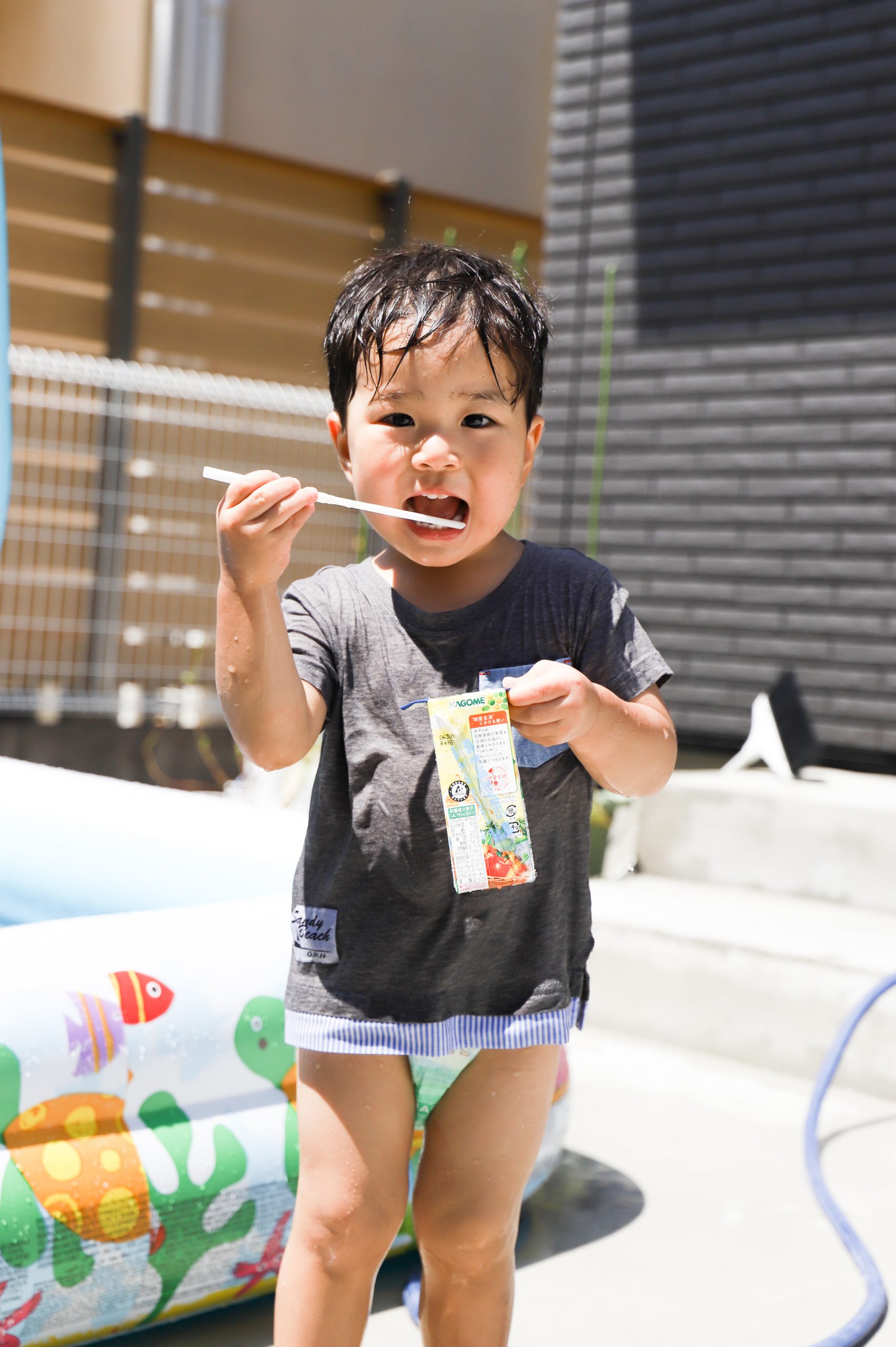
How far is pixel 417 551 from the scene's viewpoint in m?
1.40

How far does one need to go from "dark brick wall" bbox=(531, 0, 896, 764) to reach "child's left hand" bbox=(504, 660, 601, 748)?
3684 millimetres

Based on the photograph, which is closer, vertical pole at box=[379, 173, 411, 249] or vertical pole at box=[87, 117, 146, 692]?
vertical pole at box=[87, 117, 146, 692]

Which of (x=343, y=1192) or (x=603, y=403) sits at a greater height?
(x=603, y=403)

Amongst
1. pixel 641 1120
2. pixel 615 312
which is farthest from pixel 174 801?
pixel 615 312

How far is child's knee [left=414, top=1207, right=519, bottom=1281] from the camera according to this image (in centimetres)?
145

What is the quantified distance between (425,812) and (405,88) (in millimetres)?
8224

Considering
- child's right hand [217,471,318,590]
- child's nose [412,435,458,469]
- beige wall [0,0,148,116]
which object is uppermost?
beige wall [0,0,148,116]

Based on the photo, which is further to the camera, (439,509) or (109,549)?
(109,549)

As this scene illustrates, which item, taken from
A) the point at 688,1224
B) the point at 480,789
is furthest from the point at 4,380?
the point at 688,1224

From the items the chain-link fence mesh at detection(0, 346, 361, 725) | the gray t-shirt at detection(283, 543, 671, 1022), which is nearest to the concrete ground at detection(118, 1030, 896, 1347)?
the gray t-shirt at detection(283, 543, 671, 1022)

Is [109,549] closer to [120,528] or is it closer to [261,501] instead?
[120,528]

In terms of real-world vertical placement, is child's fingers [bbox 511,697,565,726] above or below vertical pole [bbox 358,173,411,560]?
below

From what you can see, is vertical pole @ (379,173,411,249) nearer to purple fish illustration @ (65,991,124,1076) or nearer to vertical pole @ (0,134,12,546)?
vertical pole @ (0,134,12,546)

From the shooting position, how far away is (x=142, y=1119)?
1948mm
